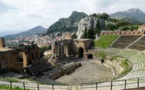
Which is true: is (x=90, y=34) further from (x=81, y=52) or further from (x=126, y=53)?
(x=126, y=53)

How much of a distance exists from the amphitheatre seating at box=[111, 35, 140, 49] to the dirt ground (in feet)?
28.1

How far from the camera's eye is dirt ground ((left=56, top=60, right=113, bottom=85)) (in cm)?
3491

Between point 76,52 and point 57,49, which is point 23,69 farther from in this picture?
point 76,52

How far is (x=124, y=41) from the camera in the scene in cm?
5403

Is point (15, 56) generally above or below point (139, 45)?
below

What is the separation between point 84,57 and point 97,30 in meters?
25.7

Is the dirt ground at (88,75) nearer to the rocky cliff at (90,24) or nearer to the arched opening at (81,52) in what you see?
the arched opening at (81,52)

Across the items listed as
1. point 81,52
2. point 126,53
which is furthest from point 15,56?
point 81,52

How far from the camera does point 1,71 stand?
108 ft

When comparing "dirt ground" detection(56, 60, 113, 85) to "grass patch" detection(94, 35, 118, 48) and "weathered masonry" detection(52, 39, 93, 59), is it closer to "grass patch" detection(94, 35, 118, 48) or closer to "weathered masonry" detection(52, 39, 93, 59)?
"weathered masonry" detection(52, 39, 93, 59)

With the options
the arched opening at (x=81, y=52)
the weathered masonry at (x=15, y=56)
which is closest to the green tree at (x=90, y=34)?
the arched opening at (x=81, y=52)

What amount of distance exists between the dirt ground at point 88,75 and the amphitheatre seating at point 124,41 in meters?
8.56

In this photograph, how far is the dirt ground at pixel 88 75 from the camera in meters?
34.9

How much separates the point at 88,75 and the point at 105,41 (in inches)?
841
